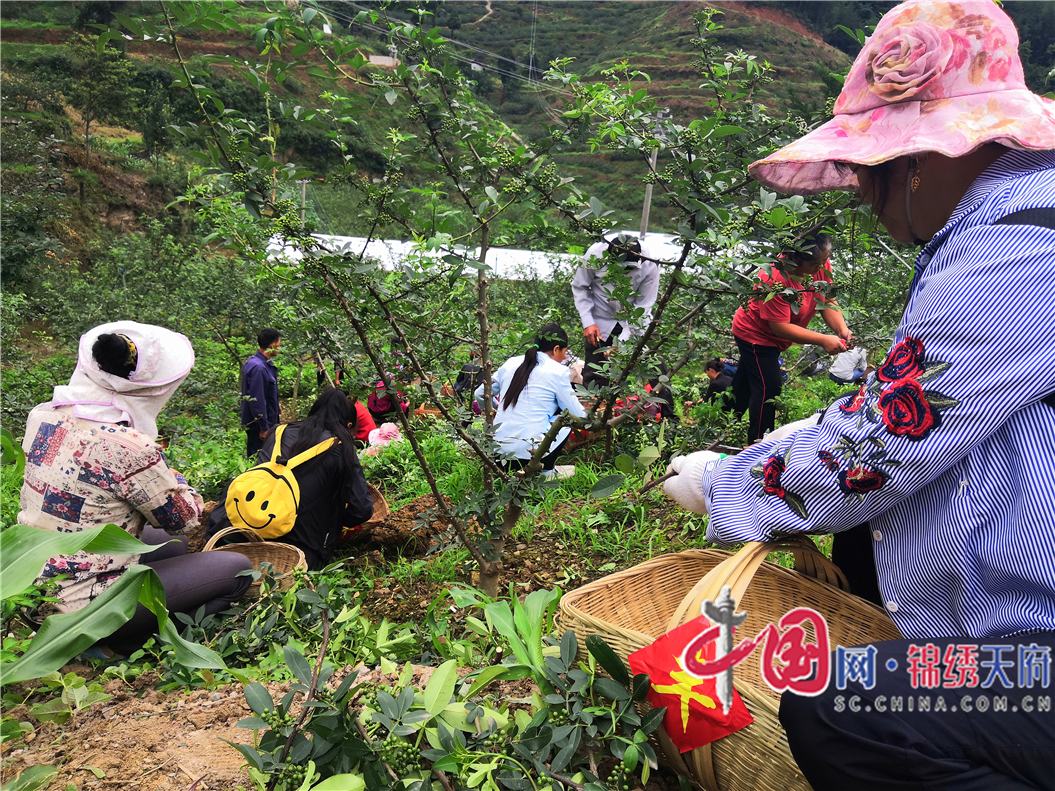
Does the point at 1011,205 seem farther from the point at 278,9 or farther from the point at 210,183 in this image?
the point at 210,183

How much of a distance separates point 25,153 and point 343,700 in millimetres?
13346

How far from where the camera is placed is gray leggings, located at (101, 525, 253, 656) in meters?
2.39

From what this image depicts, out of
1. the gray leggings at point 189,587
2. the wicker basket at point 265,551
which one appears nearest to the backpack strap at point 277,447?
the wicker basket at point 265,551

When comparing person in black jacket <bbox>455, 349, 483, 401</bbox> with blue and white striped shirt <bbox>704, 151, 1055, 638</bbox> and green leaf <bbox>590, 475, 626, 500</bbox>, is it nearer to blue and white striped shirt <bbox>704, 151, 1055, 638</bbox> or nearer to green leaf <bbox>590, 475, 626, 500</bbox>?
green leaf <bbox>590, 475, 626, 500</bbox>

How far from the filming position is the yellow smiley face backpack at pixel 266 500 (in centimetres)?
303

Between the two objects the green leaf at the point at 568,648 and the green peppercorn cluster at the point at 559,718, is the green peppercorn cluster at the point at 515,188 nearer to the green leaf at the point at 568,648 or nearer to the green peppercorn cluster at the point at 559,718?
the green leaf at the point at 568,648

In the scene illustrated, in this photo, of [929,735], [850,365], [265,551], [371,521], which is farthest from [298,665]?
[850,365]

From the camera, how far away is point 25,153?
1080 cm

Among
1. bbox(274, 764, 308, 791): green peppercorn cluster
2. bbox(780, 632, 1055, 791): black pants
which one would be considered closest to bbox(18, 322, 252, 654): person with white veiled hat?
bbox(274, 764, 308, 791): green peppercorn cluster

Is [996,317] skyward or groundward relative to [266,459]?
skyward

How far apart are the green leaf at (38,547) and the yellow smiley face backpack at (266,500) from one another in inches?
77.6

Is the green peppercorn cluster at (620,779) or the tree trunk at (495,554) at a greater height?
the green peppercorn cluster at (620,779)

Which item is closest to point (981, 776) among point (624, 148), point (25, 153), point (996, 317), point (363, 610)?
point (996, 317)

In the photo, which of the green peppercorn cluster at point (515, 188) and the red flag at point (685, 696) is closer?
the red flag at point (685, 696)
